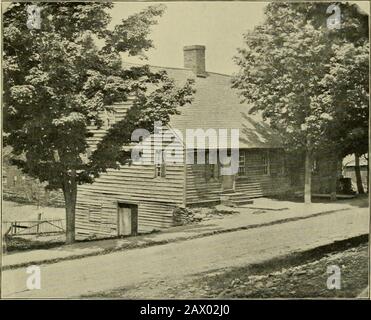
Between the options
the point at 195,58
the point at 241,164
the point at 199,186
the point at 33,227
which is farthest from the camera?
the point at 241,164

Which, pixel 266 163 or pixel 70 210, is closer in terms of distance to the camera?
pixel 70 210

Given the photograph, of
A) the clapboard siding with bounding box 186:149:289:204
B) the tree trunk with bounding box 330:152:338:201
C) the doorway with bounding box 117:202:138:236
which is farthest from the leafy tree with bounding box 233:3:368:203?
the doorway with bounding box 117:202:138:236

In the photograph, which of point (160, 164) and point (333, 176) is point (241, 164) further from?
point (333, 176)

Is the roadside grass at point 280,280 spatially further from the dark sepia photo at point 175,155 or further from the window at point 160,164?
the window at point 160,164

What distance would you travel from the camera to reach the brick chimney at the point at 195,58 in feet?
26.5

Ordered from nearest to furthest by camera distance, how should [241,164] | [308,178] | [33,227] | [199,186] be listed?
1. [33,227]
2. [199,186]
3. [241,164]
4. [308,178]

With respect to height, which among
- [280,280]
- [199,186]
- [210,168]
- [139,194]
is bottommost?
[280,280]

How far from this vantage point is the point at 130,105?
8.33m

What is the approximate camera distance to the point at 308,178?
8.96 metres

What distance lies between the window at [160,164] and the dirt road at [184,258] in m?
1.15

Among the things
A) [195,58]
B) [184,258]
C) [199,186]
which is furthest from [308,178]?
[195,58]

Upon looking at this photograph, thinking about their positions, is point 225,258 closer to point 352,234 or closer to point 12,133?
point 352,234

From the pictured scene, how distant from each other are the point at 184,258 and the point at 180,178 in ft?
4.09

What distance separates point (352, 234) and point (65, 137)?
4869 mm
